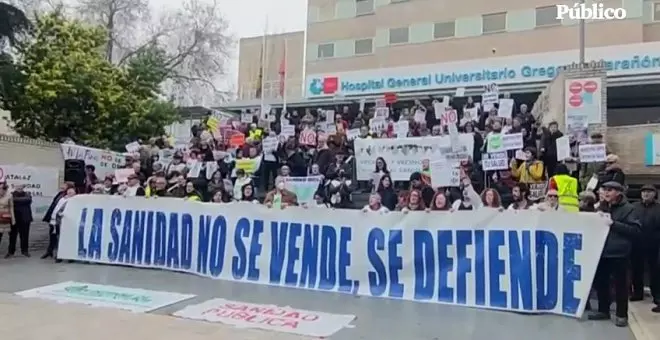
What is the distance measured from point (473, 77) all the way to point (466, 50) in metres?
7.69

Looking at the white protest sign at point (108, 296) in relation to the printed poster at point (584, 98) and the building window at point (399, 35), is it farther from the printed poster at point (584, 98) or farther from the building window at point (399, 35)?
the building window at point (399, 35)

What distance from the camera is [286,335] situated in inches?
279

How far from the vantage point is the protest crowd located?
336 inches

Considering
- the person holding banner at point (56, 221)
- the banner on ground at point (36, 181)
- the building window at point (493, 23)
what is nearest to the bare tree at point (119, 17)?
the building window at point (493, 23)

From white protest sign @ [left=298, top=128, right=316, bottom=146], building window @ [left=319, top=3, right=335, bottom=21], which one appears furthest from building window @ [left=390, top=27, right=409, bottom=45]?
→ white protest sign @ [left=298, top=128, right=316, bottom=146]

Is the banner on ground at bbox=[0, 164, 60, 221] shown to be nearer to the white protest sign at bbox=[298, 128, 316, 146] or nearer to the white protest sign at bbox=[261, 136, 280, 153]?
the white protest sign at bbox=[261, 136, 280, 153]

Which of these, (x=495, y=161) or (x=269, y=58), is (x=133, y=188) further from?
(x=269, y=58)

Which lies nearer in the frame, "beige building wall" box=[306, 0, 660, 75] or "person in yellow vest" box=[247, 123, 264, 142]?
"person in yellow vest" box=[247, 123, 264, 142]

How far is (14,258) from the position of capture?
1309 centimetres

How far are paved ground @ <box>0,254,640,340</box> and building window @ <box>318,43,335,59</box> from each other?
31329mm

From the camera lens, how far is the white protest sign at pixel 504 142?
12.8m

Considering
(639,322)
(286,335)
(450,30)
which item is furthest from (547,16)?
(286,335)

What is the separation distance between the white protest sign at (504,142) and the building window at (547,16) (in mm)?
19599

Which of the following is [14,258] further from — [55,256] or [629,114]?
[629,114]
